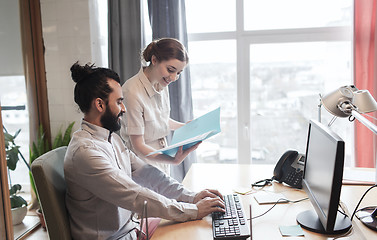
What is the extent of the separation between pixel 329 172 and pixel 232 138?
2.21 metres

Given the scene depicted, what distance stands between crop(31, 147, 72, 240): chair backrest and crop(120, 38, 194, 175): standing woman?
646 millimetres

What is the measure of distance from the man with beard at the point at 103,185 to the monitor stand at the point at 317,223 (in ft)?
1.08

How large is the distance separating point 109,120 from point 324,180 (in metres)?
0.91

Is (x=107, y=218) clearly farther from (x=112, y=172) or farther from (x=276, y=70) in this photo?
(x=276, y=70)

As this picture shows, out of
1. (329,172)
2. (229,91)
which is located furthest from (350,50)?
(329,172)

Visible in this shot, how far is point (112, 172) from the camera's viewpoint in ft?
4.44

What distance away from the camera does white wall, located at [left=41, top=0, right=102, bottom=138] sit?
299 centimetres

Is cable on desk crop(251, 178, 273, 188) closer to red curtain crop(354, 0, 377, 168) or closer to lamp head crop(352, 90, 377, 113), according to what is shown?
lamp head crop(352, 90, 377, 113)

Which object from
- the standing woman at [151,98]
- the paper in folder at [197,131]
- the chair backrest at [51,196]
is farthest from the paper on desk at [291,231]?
the chair backrest at [51,196]

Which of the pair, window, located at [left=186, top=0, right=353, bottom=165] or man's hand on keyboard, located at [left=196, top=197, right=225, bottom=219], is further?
window, located at [left=186, top=0, right=353, bottom=165]

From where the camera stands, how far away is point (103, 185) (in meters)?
1.35

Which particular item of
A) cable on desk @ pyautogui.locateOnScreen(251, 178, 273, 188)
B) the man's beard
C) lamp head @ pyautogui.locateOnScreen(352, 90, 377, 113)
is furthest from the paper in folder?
lamp head @ pyautogui.locateOnScreen(352, 90, 377, 113)

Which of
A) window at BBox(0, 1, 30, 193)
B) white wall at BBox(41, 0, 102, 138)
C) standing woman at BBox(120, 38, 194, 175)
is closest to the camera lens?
standing woman at BBox(120, 38, 194, 175)

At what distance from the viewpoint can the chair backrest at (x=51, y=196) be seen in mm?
1341
